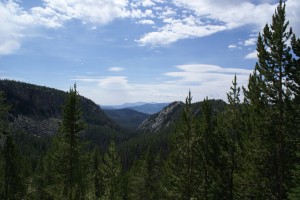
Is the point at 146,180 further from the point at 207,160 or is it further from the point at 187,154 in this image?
the point at 187,154

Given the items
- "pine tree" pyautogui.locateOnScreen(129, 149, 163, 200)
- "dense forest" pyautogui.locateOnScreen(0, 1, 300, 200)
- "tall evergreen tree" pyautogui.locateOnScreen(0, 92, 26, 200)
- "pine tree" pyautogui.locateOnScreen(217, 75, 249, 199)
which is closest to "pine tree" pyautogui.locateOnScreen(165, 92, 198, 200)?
"dense forest" pyautogui.locateOnScreen(0, 1, 300, 200)

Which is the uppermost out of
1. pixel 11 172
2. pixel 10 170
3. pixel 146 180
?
pixel 10 170

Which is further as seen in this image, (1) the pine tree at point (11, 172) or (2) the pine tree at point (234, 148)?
(1) the pine tree at point (11, 172)

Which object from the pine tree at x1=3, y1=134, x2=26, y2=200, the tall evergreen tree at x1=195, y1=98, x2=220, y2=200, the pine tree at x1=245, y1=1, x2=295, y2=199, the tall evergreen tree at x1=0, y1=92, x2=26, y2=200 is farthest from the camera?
the pine tree at x1=3, y1=134, x2=26, y2=200

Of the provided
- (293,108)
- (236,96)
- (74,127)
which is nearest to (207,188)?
(236,96)

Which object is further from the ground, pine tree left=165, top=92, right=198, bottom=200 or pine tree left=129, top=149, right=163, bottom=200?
pine tree left=165, top=92, right=198, bottom=200

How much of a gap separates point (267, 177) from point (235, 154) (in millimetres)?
3123

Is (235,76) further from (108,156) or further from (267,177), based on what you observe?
(108,156)

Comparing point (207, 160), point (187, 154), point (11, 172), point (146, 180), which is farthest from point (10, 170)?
point (146, 180)

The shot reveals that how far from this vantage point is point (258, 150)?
2184 centimetres

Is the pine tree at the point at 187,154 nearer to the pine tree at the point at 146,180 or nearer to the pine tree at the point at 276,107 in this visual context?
the pine tree at the point at 276,107

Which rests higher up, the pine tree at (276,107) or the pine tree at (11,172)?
the pine tree at (276,107)

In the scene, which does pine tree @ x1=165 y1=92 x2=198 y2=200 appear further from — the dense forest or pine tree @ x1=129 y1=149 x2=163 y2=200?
pine tree @ x1=129 y1=149 x2=163 y2=200

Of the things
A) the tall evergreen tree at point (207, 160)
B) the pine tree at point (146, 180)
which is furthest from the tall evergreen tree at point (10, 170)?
the pine tree at point (146, 180)
